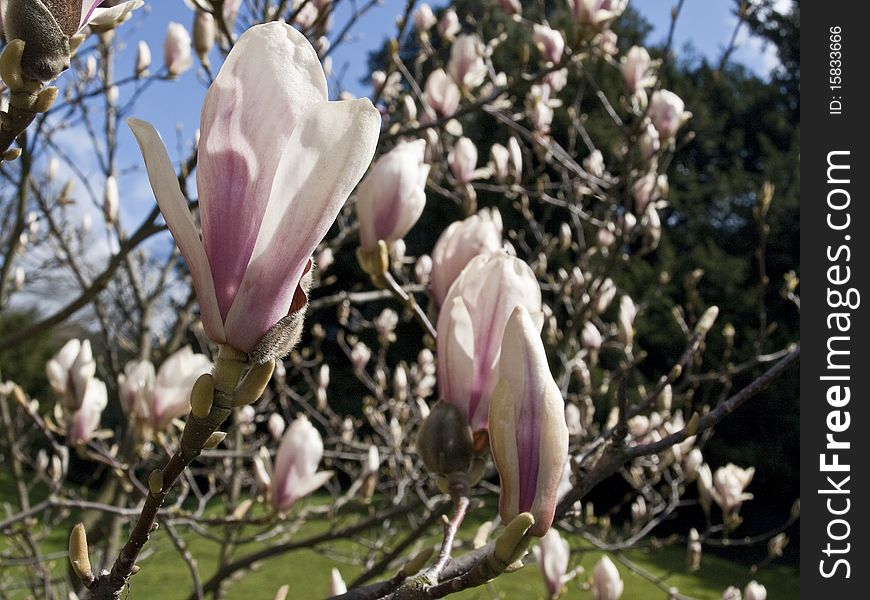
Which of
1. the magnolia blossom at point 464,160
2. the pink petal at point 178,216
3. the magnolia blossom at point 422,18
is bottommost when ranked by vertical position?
the pink petal at point 178,216

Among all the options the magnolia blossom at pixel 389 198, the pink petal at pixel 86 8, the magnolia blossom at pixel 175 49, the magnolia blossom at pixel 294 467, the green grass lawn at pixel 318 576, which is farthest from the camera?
the green grass lawn at pixel 318 576

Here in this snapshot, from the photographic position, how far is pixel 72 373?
175 cm

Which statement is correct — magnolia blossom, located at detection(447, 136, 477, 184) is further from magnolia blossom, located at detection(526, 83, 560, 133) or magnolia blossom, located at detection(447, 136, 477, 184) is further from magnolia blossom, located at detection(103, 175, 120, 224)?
magnolia blossom, located at detection(103, 175, 120, 224)

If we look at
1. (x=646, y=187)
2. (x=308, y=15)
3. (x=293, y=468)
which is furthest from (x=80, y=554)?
(x=646, y=187)

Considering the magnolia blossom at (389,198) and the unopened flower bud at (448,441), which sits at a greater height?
the magnolia blossom at (389,198)

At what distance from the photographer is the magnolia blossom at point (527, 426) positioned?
668 millimetres

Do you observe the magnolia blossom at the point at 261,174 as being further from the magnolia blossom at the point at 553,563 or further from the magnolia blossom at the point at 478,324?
the magnolia blossom at the point at 553,563

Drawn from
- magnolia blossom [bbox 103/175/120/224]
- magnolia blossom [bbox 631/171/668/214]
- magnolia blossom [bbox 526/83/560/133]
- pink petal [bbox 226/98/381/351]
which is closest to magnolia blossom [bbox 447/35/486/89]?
magnolia blossom [bbox 526/83/560/133]

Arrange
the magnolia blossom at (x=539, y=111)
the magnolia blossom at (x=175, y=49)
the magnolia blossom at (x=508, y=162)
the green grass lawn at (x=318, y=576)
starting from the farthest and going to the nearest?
the green grass lawn at (x=318, y=576), the magnolia blossom at (x=508, y=162), the magnolia blossom at (x=539, y=111), the magnolia blossom at (x=175, y=49)

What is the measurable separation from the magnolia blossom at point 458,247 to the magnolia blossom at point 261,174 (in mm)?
559

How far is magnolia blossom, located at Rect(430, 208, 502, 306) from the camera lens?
1.07 meters

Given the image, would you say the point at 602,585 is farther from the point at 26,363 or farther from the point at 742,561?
the point at 26,363

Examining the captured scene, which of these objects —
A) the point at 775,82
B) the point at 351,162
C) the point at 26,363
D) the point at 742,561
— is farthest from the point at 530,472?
the point at 775,82

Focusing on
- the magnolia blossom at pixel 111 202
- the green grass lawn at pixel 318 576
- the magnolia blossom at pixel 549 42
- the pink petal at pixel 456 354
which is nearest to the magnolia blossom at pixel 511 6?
the magnolia blossom at pixel 549 42
